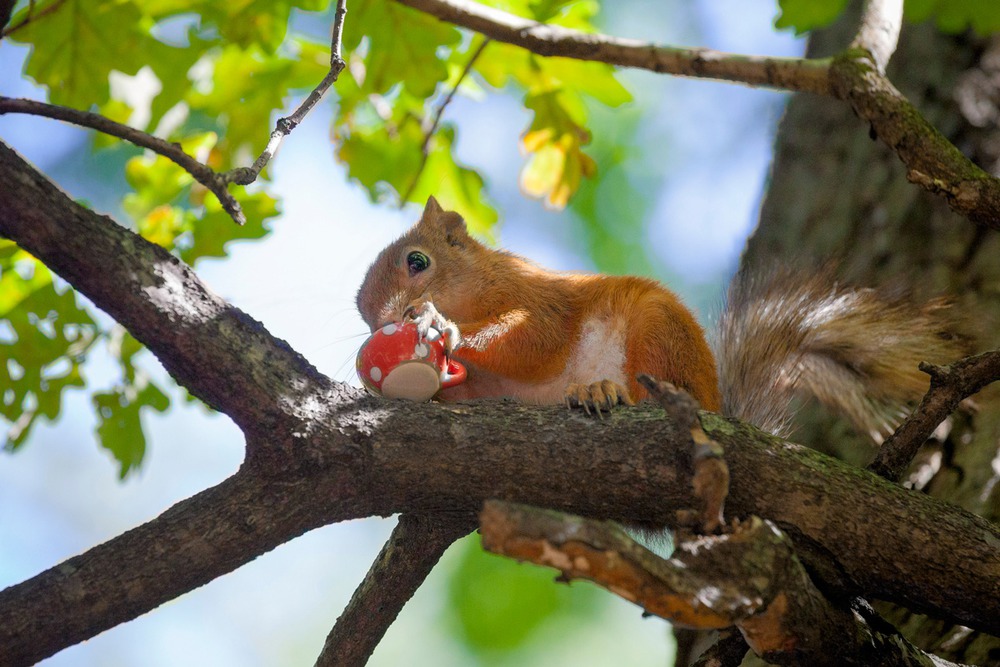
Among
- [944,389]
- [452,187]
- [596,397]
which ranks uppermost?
[452,187]

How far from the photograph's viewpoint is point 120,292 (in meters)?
1.53

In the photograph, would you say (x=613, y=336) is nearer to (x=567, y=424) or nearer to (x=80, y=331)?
(x=567, y=424)

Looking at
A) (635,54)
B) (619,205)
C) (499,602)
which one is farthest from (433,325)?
(619,205)

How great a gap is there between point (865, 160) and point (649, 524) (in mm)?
1864

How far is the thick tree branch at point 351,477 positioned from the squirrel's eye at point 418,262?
0.97 meters

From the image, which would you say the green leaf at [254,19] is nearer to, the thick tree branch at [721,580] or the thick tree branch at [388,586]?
the thick tree branch at [388,586]

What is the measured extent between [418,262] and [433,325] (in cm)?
61

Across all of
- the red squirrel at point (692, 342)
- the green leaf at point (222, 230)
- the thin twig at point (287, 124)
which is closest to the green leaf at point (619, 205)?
the red squirrel at point (692, 342)

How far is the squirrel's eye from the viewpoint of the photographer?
106 inches

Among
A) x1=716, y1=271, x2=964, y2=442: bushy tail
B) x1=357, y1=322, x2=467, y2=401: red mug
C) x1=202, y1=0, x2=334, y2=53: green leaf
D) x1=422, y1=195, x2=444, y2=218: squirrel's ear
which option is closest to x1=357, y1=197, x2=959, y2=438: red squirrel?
x1=716, y1=271, x2=964, y2=442: bushy tail

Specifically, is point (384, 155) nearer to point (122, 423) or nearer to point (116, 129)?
point (122, 423)

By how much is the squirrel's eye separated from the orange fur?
0.02 m

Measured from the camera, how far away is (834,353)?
242 cm

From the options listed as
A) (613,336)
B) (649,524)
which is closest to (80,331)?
(613,336)
